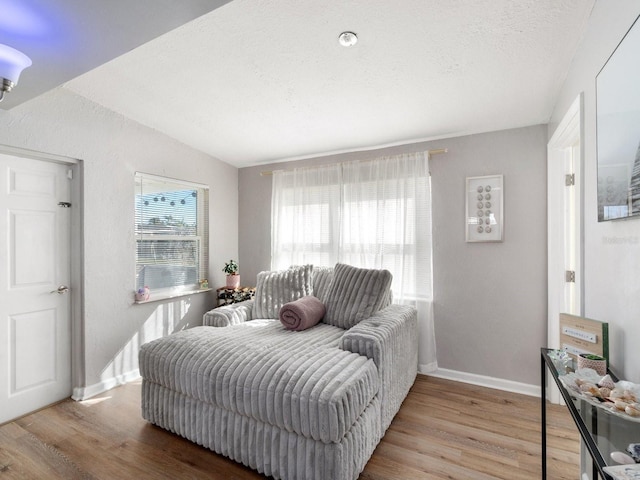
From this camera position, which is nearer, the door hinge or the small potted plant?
the door hinge

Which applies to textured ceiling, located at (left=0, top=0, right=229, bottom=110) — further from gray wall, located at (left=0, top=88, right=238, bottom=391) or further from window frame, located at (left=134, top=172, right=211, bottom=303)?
window frame, located at (left=134, top=172, right=211, bottom=303)

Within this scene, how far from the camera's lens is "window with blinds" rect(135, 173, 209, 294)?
10.7 feet

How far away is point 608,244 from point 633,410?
0.70m

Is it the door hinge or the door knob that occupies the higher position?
the door hinge

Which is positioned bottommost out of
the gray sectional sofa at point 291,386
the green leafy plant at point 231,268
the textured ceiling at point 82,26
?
the gray sectional sofa at point 291,386

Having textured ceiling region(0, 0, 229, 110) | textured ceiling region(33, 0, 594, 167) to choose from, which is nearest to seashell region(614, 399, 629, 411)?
textured ceiling region(33, 0, 594, 167)

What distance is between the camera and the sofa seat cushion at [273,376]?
1.61 m

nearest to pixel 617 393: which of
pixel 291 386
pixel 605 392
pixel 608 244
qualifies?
pixel 605 392

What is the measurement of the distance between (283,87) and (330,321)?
6.47ft

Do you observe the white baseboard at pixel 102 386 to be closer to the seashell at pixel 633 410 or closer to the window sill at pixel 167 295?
the window sill at pixel 167 295

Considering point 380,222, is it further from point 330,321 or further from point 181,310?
point 181,310

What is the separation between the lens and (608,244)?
1.32 metres

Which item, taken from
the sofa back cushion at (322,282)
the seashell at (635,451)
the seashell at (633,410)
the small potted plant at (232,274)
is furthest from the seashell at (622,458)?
the small potted plant at (232,274)

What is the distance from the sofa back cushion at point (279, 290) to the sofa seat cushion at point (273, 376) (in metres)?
0.66
